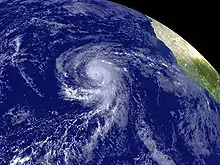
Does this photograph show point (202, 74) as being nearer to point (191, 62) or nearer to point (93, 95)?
point (191, 62)

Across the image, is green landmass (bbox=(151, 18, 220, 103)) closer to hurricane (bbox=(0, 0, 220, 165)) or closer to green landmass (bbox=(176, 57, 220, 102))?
green landmass (bbox=(176, 57, 220, 102))

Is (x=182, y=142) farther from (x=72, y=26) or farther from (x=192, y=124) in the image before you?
(x=72, y=26)

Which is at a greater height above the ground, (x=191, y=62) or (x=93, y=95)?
(x=191, y=62)

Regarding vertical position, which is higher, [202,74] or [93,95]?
[202,74]

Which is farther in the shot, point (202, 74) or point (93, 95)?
point (202, 74)

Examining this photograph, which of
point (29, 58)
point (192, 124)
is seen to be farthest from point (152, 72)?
point (29, 58)

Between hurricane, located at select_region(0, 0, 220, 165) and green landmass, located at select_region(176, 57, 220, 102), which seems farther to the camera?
green landmass, located at select_region(176, 57, 220, 102)

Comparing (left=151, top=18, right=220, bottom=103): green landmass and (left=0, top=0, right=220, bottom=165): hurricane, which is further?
(left=151, top=18, right=220, bottom=103): green landmass

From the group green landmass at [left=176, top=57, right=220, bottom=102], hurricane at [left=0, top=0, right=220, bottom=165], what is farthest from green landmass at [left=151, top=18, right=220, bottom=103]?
hurricane at [left=0, top=0, right=220, bottom=165]

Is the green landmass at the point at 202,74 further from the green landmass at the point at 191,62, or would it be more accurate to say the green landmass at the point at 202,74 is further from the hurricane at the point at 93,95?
the hurricane at the point at 93,95

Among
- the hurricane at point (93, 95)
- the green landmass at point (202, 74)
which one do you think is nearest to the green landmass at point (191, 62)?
the green landmass at point (202, 74)

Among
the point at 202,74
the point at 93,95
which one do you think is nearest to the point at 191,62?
the point at 202,74
